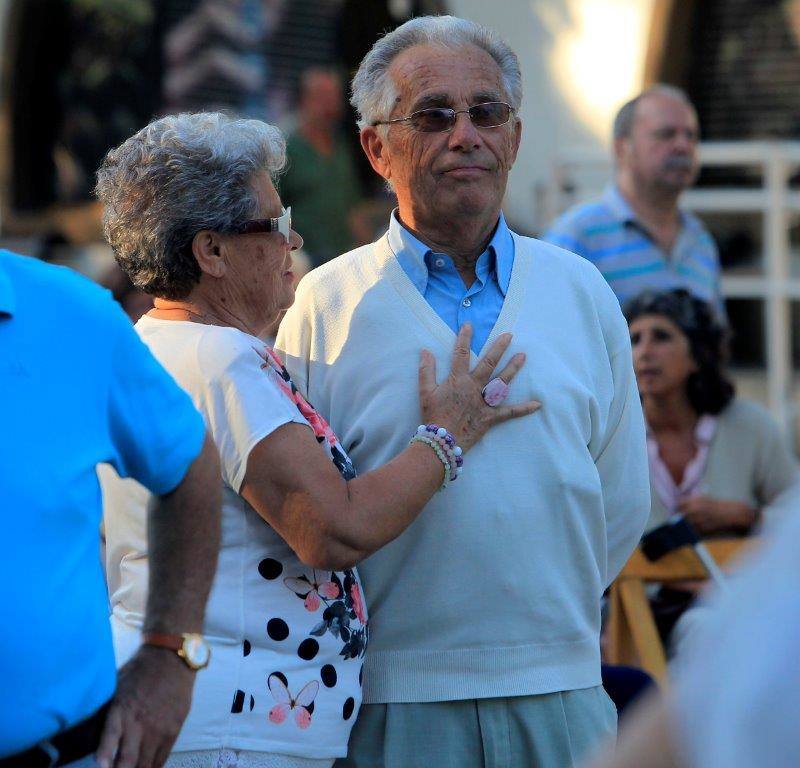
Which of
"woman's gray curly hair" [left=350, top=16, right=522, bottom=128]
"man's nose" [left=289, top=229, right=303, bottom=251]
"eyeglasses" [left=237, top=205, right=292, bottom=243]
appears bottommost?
"man's nose" [left=289, top=229, right=303, bottom=251]

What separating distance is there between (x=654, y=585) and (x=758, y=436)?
1.94 feet

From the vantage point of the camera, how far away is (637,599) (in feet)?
12.8

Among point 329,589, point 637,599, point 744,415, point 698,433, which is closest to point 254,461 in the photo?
point 329,589

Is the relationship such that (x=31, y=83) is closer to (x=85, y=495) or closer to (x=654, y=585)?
(x=654, y=585)

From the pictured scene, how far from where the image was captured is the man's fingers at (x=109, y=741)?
6.14 feet

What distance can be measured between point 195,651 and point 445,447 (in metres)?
0.57

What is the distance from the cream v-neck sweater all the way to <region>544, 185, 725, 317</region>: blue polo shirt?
2.24 metres

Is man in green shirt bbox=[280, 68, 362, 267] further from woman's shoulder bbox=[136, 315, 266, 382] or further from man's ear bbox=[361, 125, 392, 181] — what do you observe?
woman's shoulder bbox=[136, 315, 266, 382]

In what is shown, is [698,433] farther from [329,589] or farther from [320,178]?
[320,178]

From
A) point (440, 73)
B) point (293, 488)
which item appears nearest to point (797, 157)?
point (440, 73)

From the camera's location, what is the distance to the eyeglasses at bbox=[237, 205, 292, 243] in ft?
8.01

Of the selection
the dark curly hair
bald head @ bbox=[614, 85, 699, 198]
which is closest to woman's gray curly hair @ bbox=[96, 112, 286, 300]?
the dark curly hair

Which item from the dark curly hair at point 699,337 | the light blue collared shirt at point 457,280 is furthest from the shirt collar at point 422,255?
the dark curly hair at point 699,337

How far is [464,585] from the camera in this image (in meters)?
2.46
